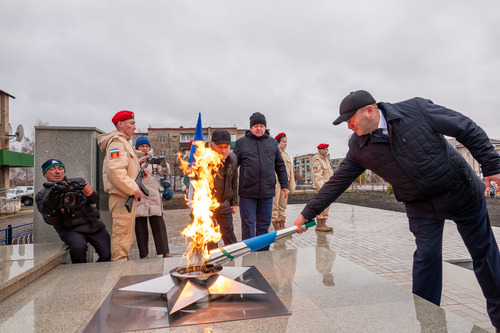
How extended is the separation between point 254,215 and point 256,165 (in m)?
0.78

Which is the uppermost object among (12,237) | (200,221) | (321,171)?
(321,171)

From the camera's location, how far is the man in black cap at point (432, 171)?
2553mm

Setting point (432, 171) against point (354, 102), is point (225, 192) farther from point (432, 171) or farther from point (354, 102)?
point (432, 171)

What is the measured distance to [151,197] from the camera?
506cm

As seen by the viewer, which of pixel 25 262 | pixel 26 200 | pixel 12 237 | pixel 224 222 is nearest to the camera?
pixel 25 262

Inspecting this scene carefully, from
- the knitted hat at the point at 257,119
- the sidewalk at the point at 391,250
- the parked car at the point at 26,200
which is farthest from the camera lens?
the parked car at the point at 26,200

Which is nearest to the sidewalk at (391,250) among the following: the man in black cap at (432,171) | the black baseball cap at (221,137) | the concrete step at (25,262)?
the man in black cap at (432,171)

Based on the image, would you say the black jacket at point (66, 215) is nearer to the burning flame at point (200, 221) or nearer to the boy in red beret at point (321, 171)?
the burning flame at point (200, 221)

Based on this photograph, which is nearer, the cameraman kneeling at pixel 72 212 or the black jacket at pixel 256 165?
the cameraman kneeling at pixel 72 212

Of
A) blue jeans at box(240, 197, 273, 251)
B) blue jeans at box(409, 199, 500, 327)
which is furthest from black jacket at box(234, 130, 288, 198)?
blue jeans at box(409, 199, 500, 327)

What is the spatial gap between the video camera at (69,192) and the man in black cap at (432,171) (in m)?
3.39

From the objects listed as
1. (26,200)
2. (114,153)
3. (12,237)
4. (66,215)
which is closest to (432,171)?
(114,153)

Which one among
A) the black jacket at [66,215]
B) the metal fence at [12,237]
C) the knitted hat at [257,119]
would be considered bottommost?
the metal fence at [12,237]

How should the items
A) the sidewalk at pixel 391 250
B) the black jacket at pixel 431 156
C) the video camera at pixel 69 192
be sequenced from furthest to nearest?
1. the video camera at pixel 69 192
2. the sidewalk at pixel 391 250
3. the black jacket at pixel 431 156
